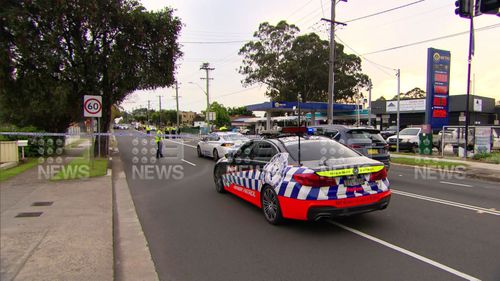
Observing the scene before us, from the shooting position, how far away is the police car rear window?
6.21 m

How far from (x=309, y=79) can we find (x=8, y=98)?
35.7 meters

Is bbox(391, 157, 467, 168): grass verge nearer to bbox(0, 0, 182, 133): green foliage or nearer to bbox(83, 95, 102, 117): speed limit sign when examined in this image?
bbox(0, 0, 182, 133): green foliage

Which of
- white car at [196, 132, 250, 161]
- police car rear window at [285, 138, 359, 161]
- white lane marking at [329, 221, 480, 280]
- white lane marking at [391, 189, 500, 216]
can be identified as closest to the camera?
white lane marking at [329, 221, 480, 280]

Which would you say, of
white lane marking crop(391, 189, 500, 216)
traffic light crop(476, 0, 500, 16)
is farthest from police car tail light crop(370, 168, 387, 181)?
traffic light crop(476, 0, 500, 16)

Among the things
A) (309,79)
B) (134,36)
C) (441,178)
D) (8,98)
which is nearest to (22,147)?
(8,98)

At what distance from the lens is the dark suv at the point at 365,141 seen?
1047 cm

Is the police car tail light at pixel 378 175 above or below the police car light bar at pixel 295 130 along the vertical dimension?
below

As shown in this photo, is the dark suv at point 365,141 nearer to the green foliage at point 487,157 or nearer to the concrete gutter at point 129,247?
the concrete gutter at point 129,247

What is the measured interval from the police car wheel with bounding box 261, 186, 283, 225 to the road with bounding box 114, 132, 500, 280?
173 mm

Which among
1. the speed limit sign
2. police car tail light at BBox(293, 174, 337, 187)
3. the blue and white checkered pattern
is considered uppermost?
the speed limit sign

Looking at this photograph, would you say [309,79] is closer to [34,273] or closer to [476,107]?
[476,107]

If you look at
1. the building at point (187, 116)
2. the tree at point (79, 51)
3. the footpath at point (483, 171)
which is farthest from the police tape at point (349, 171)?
the building at point (187, 116)

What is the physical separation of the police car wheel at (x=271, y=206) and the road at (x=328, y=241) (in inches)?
6.8

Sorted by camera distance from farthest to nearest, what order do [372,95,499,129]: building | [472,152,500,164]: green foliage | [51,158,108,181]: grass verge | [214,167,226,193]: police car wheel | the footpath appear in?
[372,95,499,129]: building → [472,152,500,164]: green foliage → the footpath → [51,158,108,181]: grass verge → [214,167,226,193]: police car wheel
